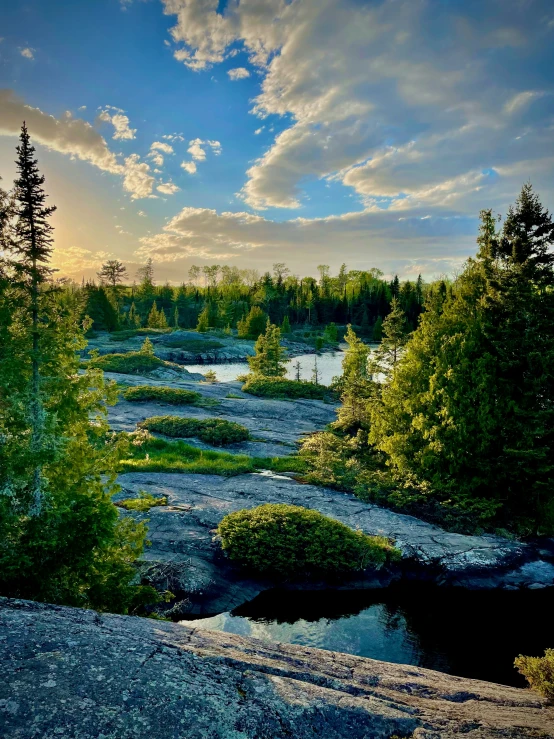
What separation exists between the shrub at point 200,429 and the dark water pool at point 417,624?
1258cm

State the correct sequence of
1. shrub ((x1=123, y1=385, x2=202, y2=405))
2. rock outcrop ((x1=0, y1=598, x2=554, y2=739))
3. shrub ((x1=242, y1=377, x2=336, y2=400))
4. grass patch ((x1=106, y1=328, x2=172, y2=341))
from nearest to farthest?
1. rock outcrop ((x1=0, y1=598, x2=554, y2=739))
2. shrub ((x1=123, y1=385, x2=202, y2=405))
3. shrub ((x1=242, y1=377, x2=336, y2=400))
4. grass patch ((x1=106, y1=328, x2=172, y2=341))

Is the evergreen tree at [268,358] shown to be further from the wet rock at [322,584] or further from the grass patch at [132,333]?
the grass patch at [132,333]

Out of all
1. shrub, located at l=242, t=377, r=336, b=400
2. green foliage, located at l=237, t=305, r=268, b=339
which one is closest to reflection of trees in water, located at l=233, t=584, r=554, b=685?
shrub, located at l=242, t=377, r=336, b=400

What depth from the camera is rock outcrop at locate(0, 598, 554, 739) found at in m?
4.41

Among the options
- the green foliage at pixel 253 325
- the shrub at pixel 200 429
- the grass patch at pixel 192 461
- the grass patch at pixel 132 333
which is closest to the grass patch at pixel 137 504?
the grass patch at pixel 192 461

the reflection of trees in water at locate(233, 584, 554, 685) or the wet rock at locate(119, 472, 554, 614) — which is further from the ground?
the wet rock at locate(119, 472, 554, 614)

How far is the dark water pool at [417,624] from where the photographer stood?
34.7 ft

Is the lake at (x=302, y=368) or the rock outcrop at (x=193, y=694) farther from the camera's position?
the lake at (x=302, y=368)

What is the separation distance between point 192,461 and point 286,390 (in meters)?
18.5

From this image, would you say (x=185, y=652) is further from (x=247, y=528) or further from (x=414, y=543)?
(x=414, y=543)

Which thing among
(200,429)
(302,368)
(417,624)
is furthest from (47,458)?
(302,368)

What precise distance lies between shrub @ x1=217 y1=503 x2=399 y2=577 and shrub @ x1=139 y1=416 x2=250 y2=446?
1086 centimetres

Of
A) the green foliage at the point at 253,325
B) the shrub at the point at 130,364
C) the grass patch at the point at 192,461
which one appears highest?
the green foliage at the point at 253,325

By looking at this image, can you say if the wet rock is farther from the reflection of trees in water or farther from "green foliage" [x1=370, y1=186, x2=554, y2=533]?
"green foliage" [x1=370, y1=186, x2=554, y2=533]
